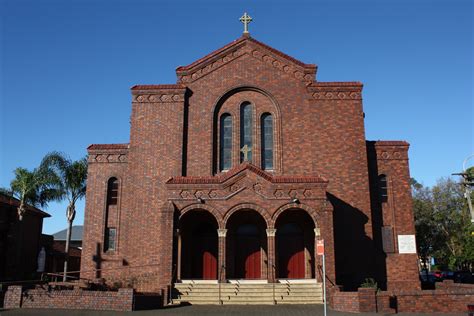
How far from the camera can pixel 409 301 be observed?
18438 mm

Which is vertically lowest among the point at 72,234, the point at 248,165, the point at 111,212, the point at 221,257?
the point at 221,257

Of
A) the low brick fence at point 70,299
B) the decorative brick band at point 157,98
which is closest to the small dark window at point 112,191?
the decorative brick band at point 157,98

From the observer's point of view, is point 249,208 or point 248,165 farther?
point 248,165

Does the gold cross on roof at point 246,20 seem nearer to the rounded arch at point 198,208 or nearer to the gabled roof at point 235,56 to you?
the gabled roof at point 235,56

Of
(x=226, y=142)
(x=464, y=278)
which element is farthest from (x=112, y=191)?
(x=464, y=278)

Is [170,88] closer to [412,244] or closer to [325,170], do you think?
[325,170]

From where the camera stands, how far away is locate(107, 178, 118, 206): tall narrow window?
87.2 feet

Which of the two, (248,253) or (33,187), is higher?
(33,187)

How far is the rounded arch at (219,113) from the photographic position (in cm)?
2592

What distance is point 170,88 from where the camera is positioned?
1049 inches

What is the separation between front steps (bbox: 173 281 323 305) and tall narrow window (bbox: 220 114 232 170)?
23.9 ft

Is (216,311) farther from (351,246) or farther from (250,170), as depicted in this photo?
(351,246)

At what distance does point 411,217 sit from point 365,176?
358 centimetres

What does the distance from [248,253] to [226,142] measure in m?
6.27
